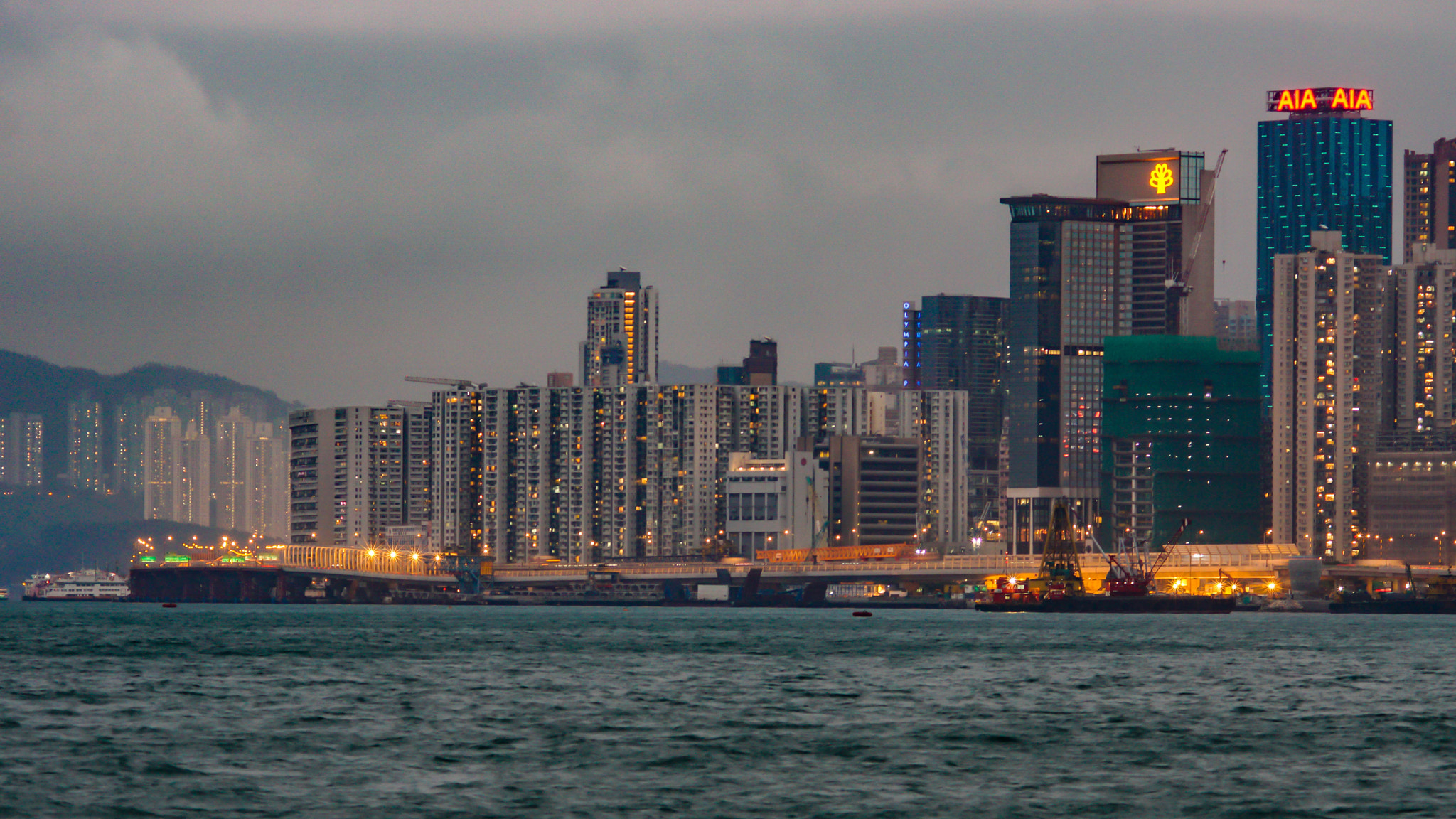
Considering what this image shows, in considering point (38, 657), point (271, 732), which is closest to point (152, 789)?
point (271, 732)

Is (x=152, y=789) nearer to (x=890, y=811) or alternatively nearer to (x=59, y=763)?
(x=59, y=763)

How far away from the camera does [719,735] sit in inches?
3300

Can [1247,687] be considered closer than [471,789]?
No

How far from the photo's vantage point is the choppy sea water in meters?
65.1

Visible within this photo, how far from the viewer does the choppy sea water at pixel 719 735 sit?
6506 cm

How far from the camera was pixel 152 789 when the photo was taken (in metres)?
66.6

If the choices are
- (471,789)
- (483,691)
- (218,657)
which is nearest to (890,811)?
(471,789)

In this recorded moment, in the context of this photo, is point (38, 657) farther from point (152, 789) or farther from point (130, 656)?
point (152, 789)

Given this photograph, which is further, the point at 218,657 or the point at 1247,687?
the point at 218,657

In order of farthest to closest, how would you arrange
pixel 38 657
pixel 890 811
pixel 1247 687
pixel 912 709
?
1. pixel 38 657
2. pixel 1247 687
3. pixel 912 709
4. pixel 890 811

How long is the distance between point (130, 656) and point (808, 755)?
77074 mm

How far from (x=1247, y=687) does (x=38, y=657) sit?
77311 millimetres

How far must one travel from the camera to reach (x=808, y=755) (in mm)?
76750

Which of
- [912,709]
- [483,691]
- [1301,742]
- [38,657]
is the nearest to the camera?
[1301,742]
